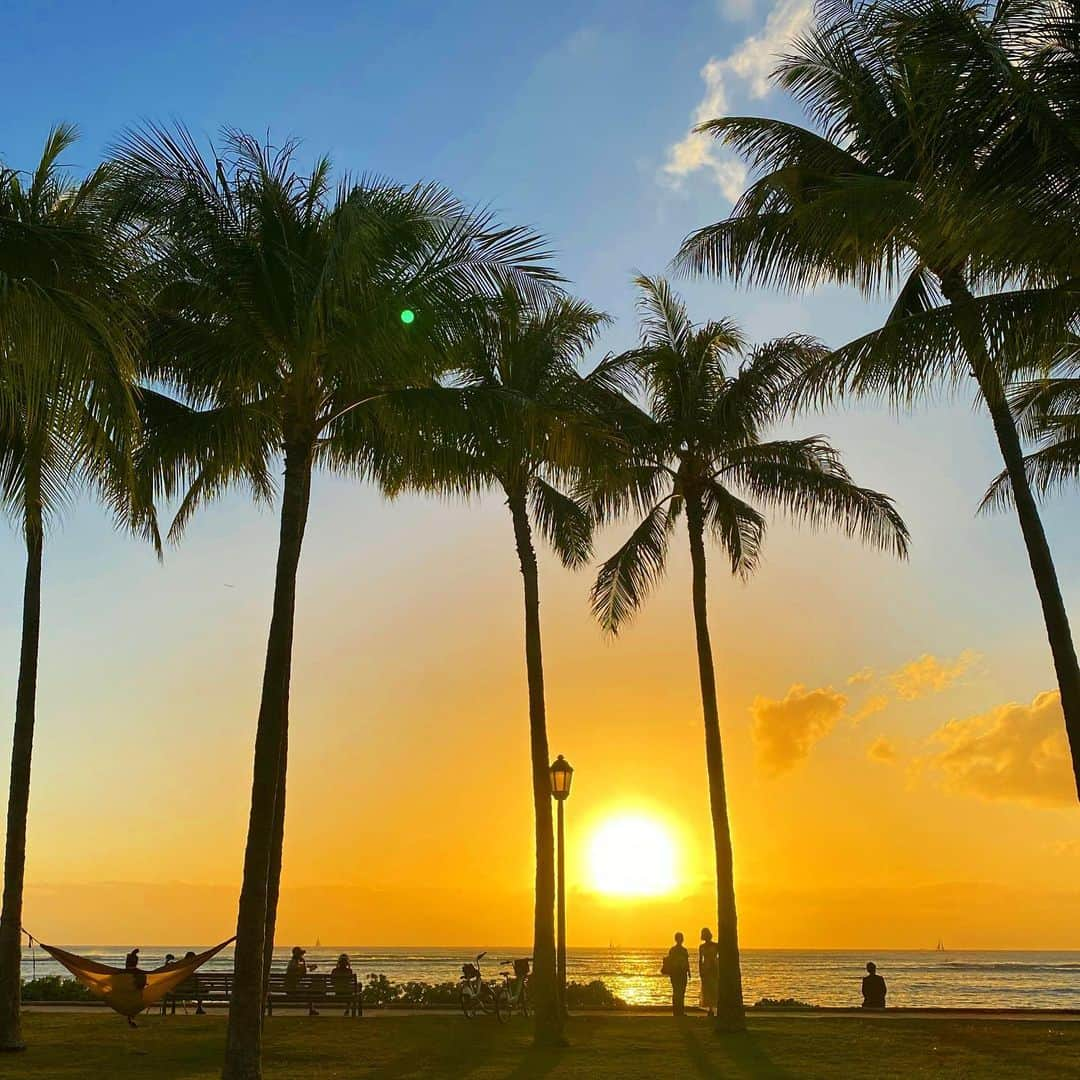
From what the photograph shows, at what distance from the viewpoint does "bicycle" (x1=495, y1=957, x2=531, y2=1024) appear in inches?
875

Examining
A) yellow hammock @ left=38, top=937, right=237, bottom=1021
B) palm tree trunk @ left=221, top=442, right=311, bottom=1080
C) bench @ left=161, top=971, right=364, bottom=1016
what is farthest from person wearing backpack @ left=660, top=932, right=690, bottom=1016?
palm tree trunk @ left=221, top=442, right=311, bottom=1080

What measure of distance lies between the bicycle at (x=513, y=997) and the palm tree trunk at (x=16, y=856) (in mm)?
8771

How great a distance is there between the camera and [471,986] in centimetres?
2234

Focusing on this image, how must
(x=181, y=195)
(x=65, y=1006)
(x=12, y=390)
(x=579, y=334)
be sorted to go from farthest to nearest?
(x=65, y=1006), (x=579, y=334), (x=181, y=195), (x=12, y=390)

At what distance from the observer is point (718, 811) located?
2108 centimetres

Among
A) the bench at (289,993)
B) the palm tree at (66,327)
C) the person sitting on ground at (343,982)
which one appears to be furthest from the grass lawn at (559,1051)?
the palm tree at (66,327)

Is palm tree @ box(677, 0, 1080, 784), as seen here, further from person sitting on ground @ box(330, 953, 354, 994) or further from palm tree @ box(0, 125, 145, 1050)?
person sitting on ground @ box(330, 953, 354, 994)

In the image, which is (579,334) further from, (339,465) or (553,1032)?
(553,1032)

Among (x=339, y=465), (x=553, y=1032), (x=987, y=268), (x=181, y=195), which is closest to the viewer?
(x=987, y=268)

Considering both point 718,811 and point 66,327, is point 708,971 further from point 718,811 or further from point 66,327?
point 66,327

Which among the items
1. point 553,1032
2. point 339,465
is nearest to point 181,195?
point 339,465

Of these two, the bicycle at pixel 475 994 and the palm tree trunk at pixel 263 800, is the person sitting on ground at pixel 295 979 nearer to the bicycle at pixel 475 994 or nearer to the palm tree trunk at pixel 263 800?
the bicycle at pixel 475 994

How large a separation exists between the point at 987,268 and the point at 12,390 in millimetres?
9258

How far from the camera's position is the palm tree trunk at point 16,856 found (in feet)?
51.0
